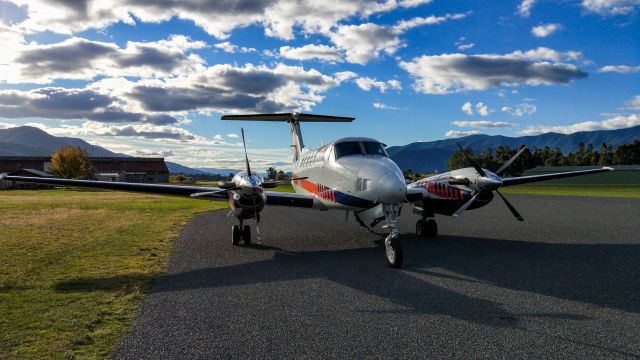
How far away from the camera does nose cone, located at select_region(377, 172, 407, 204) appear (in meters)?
10.7

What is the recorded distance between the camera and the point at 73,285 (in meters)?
8.98

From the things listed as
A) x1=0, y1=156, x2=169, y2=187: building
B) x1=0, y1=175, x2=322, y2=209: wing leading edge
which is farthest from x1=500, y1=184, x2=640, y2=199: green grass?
x1=0, y1=156, x2=169, y2=187: building

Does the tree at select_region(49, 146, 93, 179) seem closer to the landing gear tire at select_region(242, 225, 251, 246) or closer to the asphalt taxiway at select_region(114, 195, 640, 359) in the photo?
the landing gear tire at select_region(242, 225, 251, 246)

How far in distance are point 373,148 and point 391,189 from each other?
8.90ft

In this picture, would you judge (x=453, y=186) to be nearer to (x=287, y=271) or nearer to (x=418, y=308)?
(x=287, y=271)

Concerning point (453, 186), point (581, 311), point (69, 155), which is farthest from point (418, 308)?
point (69, 155)

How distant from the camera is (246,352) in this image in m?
5.30

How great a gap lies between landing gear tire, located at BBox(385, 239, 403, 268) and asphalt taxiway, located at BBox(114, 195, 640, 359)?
0.23 meters

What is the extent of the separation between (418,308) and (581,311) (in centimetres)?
257

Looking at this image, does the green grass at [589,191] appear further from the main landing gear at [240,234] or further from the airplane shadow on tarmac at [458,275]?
the main landing gear at [240,234]

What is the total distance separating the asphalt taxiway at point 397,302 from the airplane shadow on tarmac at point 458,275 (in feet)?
0.10

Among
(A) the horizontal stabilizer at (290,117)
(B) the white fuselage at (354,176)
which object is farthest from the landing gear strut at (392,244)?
(A) the horizontal stabilizer at (290,117)

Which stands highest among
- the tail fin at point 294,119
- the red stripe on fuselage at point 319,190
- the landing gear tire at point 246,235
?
the tail fin at point 294,119

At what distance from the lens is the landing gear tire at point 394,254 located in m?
10.3
